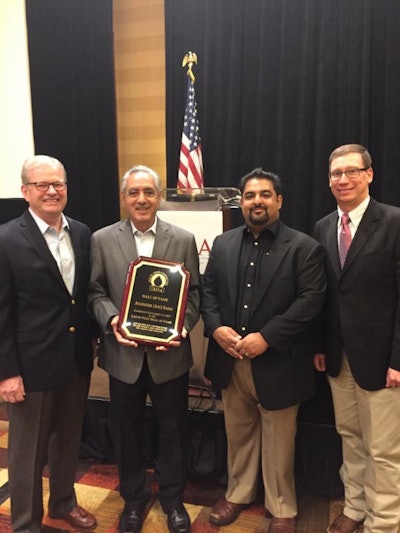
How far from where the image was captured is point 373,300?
6.19ft

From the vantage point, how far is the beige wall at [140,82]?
3.89m

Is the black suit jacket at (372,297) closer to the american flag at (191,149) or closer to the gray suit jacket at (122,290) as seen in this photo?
the gray suit jacket at (122,290)

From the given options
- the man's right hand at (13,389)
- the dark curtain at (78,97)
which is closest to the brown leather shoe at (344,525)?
the man's right hand at (13,389)

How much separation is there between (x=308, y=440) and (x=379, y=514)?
559mm

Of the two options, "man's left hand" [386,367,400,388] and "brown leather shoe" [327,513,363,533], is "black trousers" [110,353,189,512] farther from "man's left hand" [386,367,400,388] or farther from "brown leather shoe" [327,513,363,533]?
"man's left hand" [386,367,400,388]

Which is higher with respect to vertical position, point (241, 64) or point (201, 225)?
point (241, 64)

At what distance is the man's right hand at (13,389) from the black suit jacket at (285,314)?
2.75 ft

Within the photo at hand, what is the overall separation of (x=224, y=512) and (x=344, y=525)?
0.57 metres

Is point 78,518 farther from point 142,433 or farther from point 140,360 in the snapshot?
point 140,360

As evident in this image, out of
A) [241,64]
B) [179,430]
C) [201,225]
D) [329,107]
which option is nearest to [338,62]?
[329,107]

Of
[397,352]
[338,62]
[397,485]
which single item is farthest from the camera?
[338,62]

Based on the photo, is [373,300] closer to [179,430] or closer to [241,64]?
[179,430]

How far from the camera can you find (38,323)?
74.9 inches

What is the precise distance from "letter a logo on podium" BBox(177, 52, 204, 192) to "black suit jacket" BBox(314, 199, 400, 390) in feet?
5.77
